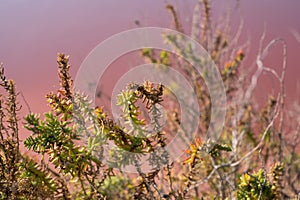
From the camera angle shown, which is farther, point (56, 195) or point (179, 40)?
point (179, 40)

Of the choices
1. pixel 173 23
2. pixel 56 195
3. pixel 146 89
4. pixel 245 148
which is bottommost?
pixel 56 195

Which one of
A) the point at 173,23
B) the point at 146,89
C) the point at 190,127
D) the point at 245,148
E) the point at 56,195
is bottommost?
the point at 56,195

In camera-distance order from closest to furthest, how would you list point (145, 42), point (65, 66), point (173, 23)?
point (65, 66), point (145, 42), point (173, 23)

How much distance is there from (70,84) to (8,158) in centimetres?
19

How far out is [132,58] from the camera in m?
2.67

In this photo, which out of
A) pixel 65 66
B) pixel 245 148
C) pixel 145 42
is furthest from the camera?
pixel 145 42

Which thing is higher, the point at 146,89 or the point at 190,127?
the point at 190,127

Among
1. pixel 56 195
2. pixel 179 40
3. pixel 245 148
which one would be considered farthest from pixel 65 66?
pixel 179 40

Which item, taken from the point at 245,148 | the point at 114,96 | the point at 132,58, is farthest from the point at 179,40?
the point at 114,96

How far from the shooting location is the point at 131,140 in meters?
0.88

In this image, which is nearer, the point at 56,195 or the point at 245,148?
the point at 56,195

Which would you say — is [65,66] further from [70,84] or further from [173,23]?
[173,23]

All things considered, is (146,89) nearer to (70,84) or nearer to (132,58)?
(70,84)

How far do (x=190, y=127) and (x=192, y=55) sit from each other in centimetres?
41
